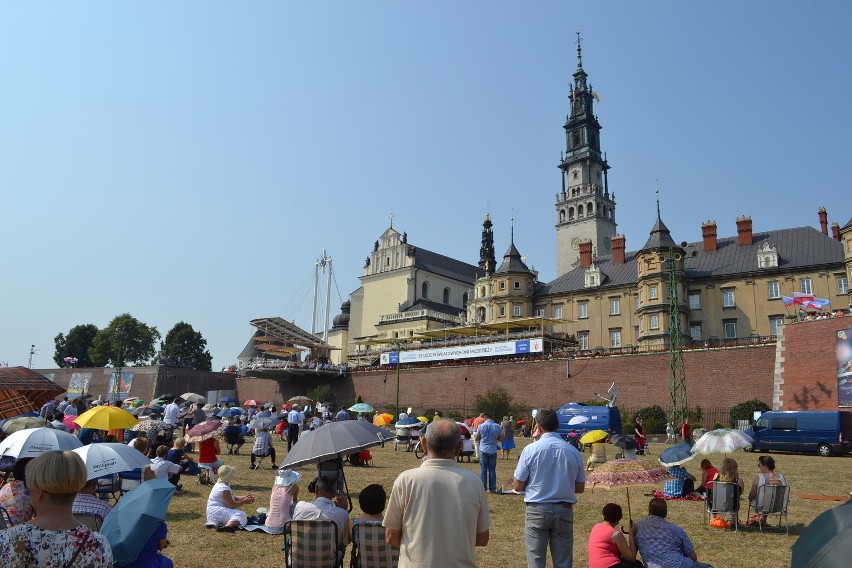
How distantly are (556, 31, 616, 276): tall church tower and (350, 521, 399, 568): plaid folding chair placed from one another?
8932 centimetres

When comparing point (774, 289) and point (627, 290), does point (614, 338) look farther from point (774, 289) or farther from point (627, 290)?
point (774, 289)

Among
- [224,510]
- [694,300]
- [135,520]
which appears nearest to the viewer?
[135,520]

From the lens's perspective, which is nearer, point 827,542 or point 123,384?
Answer: point 827,542

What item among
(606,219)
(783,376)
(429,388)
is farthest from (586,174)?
(783,376)

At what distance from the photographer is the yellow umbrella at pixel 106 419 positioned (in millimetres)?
14359

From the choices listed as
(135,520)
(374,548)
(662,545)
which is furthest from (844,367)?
(135,520)

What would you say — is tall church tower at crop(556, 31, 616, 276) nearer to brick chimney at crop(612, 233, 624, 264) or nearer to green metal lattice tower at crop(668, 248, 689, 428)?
brick chimney at crop(612, 233, 624, 264)

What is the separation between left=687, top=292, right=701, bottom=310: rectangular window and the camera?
5679cm

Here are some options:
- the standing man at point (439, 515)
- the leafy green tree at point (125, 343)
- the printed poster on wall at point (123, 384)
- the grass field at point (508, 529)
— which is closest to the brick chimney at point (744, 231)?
the grass field at point (508, 529)

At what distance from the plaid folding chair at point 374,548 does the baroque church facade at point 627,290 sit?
123ft

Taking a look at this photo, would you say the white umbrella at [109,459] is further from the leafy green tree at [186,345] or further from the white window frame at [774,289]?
the leafy green tree at [186,345]

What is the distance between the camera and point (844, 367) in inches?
1467

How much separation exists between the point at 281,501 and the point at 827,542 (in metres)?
8.20

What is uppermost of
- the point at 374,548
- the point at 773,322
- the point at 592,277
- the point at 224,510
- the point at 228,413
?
the point at 592,277
